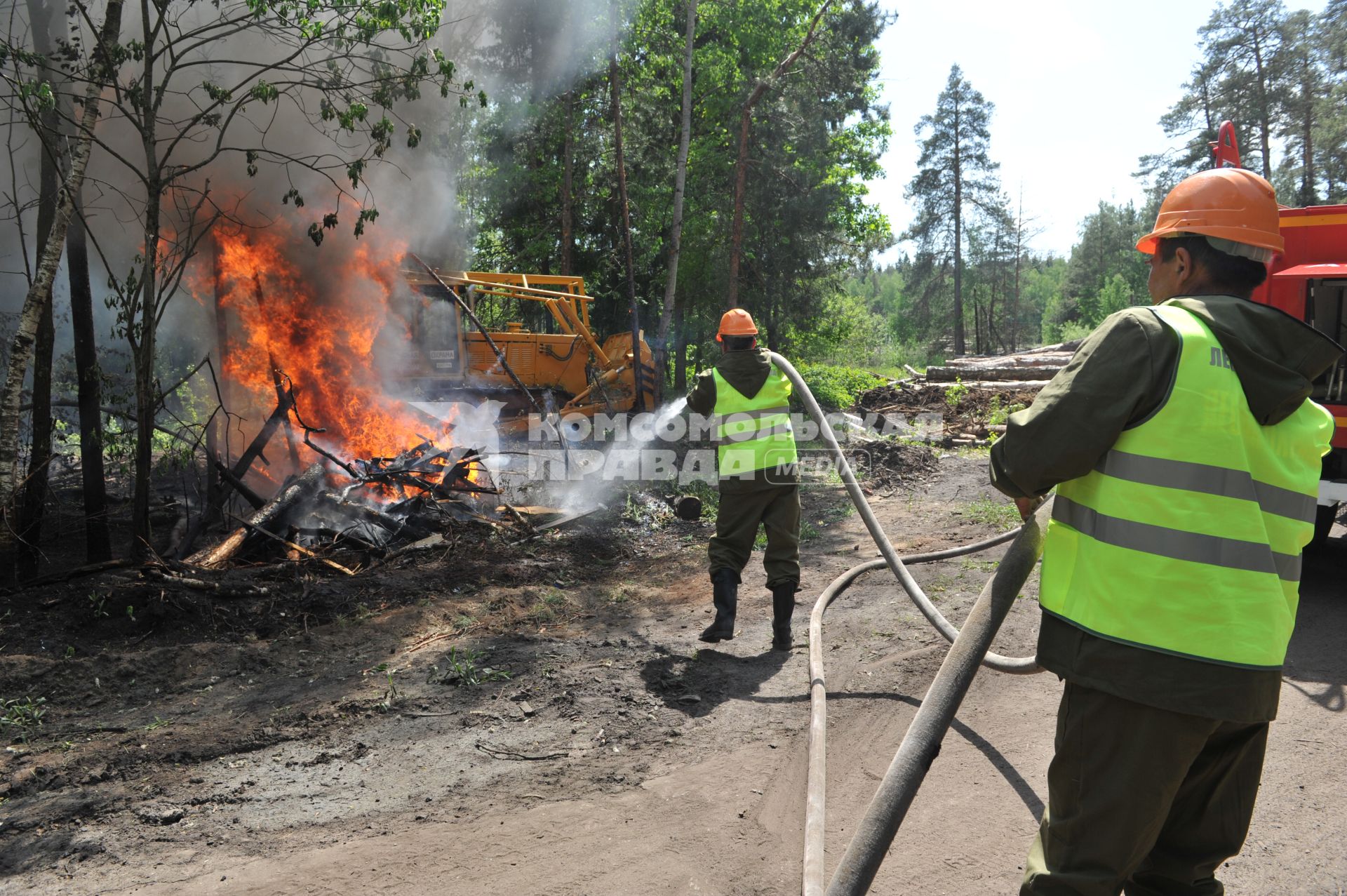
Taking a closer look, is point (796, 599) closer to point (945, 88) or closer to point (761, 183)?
point (761, 183)

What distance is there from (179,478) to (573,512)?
17.3 feet

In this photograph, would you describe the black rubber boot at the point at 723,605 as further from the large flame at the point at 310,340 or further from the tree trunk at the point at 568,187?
the tree trunk at the point at 568,187

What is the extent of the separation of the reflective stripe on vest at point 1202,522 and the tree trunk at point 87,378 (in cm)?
720

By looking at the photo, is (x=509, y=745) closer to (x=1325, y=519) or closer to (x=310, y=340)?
(x=1325, y=519)

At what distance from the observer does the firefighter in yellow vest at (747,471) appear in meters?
5.41

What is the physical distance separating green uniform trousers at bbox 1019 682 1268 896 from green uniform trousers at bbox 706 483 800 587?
3337 mm

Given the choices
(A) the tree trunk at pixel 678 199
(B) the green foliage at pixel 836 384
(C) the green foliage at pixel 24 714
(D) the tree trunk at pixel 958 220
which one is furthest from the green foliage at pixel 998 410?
(D) the tree trunk at pixel 958 220

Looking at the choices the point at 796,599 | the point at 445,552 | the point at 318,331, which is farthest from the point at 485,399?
the point at 796,599

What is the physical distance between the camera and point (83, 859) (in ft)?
9.95

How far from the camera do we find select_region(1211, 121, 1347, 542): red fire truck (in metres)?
6.17

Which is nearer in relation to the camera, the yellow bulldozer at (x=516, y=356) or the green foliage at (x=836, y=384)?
the yellow bulldozer at (x=516, y=356)

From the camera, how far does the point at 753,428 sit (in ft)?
17.9

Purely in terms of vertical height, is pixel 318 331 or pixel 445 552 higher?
pixel 318 331

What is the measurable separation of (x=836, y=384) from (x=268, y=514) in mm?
16287
